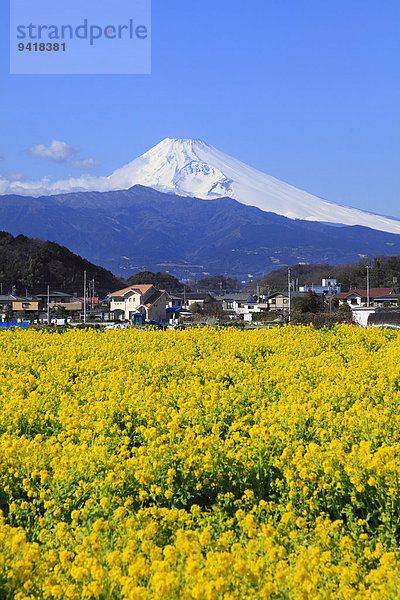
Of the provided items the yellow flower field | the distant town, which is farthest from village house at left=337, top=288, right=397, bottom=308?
the yellow flower field

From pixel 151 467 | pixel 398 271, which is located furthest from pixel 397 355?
pixel 398 271

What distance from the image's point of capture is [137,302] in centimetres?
6419

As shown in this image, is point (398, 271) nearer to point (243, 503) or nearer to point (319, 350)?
point (319, 350)

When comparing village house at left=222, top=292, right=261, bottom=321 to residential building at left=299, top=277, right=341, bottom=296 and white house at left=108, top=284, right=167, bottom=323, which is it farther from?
white house at left=108, top=284, right=167, bottom=323

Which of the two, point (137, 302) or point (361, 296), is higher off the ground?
point (361, 296)

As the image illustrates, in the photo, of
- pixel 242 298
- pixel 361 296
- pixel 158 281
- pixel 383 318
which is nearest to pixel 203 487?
pixel 383 318

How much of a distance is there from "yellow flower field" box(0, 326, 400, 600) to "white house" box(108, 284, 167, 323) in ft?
176

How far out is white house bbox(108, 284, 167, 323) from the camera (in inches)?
2485

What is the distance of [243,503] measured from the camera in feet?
16.3

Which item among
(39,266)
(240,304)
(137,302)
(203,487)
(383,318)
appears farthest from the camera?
(39,266)

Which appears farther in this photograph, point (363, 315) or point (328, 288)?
point (328, 288)

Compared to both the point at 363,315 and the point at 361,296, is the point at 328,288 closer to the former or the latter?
the point at 361,296

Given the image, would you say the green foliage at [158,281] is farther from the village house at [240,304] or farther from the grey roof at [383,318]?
the grey roof at [383,318]

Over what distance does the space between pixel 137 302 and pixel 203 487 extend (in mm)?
59618
